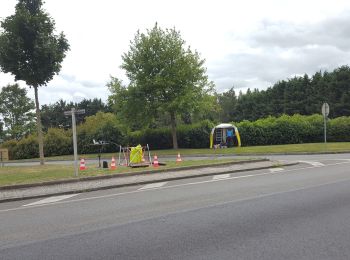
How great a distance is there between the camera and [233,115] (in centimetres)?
10012

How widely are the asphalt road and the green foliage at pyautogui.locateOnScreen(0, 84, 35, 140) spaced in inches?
2258

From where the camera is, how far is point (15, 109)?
6475cm

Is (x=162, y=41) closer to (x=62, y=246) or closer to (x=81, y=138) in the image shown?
(x=81, y=138)

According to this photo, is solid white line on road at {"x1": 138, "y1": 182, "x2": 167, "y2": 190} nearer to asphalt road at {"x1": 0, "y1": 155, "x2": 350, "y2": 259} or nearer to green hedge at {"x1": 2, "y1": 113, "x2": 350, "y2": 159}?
asphalt road at {"x1": 0, "y1": 155, "x2": 350, "y2": 259}

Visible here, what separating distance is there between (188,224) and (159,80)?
28166 mm

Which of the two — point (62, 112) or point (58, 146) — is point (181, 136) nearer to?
point (58, 146)

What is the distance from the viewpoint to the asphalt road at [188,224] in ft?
19.4

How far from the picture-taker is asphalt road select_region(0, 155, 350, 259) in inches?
233

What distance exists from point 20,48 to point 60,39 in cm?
210

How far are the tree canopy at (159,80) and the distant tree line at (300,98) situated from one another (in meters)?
31.9

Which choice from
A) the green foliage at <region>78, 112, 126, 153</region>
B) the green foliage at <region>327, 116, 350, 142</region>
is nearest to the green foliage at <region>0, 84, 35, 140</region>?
the green foliage at <region>78, 112, 126, 153</region>

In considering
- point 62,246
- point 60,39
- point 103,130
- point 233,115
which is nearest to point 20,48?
point 60,39

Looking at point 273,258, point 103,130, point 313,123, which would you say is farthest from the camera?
point 103,130

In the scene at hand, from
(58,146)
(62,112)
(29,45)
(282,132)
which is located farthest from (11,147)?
(62,112)
